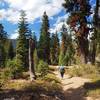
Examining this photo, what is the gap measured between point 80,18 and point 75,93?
16.8 metres

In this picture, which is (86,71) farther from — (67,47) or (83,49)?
(67,47)

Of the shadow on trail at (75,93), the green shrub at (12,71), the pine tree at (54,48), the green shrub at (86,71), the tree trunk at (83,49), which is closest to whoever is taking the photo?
the shadow on trail at (75,93)

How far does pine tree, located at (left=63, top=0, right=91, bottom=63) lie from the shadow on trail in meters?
13.9

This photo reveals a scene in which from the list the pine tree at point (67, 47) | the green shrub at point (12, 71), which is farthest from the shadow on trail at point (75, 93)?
the pine tree at point (67, 47)

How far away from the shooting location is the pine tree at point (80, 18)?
36656 millimetres

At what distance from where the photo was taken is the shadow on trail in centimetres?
2012

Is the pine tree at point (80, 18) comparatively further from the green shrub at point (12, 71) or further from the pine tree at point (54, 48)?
the pine tree at point (54, 48)

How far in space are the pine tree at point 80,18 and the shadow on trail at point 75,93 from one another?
13947mm

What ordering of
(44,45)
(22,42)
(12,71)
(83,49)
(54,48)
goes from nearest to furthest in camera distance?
(12,71)
(83,49)
(22,42)
(44,45)
(54,48)

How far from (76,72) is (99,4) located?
10.9 meters

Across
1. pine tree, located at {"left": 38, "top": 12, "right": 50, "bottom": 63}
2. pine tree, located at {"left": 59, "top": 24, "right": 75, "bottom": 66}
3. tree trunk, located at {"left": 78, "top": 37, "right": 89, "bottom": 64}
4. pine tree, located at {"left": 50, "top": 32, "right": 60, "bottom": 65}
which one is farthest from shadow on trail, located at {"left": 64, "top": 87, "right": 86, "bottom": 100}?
pine tree, located at {"left": 50, "top": 32, "right": 60, "bottom": 65}

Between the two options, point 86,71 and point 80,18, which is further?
point 80,18

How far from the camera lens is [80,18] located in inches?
1446

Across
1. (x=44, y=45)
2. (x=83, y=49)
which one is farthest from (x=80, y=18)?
(x=44, y=45)
